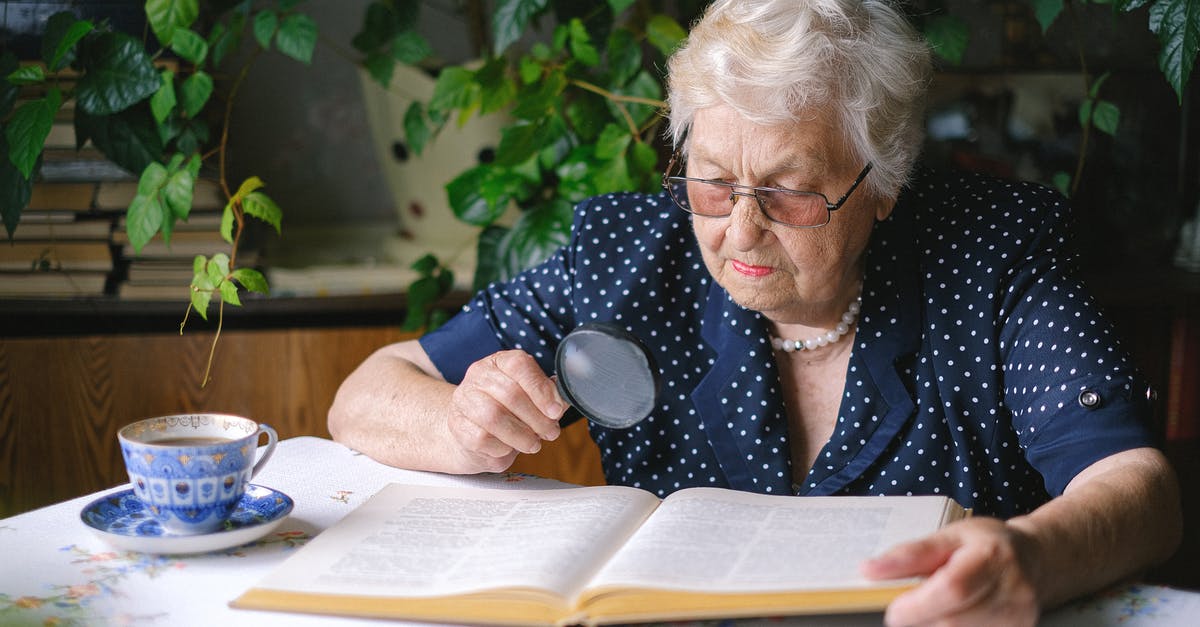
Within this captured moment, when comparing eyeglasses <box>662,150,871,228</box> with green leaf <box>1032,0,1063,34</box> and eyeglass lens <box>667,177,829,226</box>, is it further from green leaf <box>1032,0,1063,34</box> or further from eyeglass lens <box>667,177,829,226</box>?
green leaf <box>1032,0,1063,34</box>

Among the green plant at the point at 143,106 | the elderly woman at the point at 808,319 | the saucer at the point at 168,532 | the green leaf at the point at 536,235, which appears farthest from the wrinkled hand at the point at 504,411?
the green leaf at the point at 536,235

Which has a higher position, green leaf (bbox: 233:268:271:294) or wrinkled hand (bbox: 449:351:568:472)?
green leaf (bbox: 233:268:271:294)

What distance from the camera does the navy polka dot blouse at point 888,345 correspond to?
144cm

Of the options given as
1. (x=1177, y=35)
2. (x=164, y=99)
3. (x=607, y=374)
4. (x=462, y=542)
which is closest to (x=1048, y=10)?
(x=1177, y=35)

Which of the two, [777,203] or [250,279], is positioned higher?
[777,203]

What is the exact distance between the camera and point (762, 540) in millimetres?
1040

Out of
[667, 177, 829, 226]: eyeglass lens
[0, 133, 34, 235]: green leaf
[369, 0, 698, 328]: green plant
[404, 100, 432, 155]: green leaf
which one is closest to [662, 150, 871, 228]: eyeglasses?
[667, 177, 829, 226]: eyeglass lens

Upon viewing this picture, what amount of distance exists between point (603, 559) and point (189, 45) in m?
1.57

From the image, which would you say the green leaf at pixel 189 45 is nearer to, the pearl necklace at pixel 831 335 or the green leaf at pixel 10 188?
the green leaf at pixel 10 188

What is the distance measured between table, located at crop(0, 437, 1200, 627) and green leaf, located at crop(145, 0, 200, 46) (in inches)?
46.1

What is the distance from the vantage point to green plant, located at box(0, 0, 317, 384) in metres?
2.07

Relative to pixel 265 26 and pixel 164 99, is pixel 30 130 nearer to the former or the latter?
pixel 164 99

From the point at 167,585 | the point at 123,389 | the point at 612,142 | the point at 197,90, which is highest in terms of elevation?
the point at 197,90

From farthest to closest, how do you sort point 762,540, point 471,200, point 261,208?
point 471,200 < point 261,208 < point 762,540
